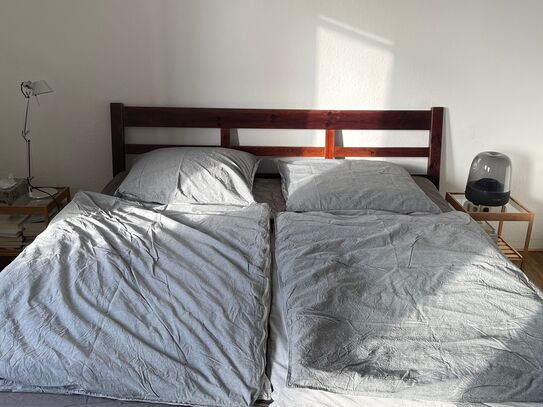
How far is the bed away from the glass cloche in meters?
0.22

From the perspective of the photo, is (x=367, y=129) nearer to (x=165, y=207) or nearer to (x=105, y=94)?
(x=165, y=207)

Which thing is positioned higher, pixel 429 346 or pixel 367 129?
pixel 367 129

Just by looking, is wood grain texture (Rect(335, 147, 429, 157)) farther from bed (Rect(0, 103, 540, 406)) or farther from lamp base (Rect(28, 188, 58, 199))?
lamp base (Rect(28, 188, 58, 199))

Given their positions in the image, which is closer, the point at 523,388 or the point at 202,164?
the point at 523,388

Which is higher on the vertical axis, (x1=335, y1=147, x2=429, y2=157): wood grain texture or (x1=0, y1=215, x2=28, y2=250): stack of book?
(x1=335, y1=147, x2=429, y2=157): wood grain texture

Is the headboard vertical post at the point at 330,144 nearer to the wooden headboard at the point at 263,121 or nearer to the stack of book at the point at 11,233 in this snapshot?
the wooden headboard at the point at 263,121

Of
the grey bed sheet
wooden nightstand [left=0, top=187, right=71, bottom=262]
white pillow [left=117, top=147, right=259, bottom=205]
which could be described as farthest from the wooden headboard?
wooden nightstand [left=0, top=187, right=71, bottom=262]

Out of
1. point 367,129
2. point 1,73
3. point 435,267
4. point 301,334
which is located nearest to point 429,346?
point 301,334

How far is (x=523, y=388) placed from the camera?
4.35ft

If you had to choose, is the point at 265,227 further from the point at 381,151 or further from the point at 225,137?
the point at 381,151

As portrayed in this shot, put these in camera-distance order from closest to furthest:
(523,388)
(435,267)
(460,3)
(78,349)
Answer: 1. (523,388)
2. (78,349)
3. (435,267)
4. (460,3)

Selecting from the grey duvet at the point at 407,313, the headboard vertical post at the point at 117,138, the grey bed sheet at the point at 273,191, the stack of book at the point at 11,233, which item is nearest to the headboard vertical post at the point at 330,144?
the grey bed sheet at the point at 273,191

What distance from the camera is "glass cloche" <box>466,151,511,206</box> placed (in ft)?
9.14

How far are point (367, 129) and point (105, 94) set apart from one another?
1429 millimetres
